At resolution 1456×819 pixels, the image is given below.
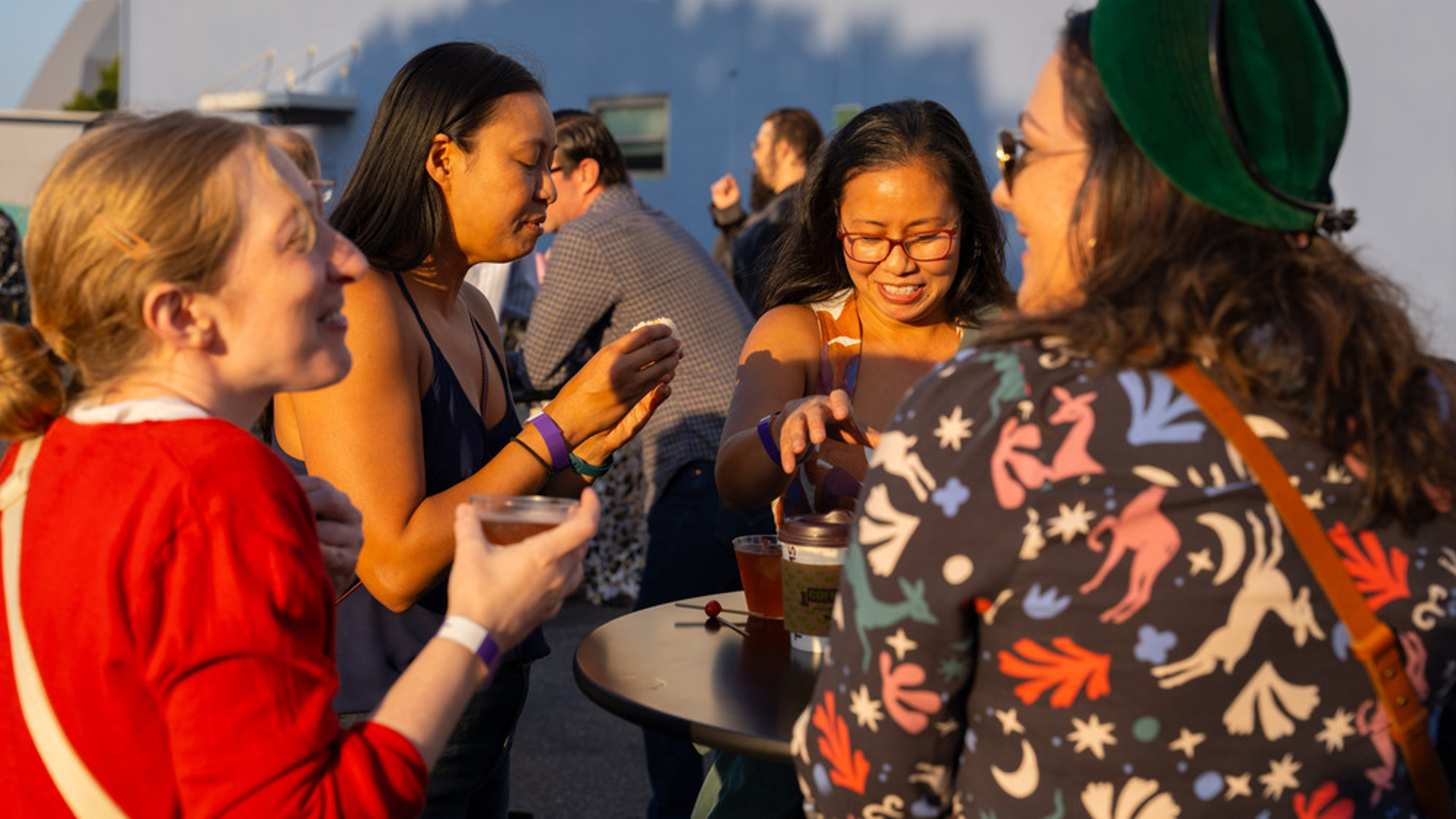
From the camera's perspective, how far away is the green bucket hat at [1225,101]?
118 centimetres

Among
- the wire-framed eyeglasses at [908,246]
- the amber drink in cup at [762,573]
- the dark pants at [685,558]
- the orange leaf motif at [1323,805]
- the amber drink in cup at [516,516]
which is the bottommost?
the dark pants at [685,558]

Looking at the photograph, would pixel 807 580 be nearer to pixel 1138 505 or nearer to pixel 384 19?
pixel 1138 505

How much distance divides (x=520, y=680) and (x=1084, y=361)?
1.37 metres

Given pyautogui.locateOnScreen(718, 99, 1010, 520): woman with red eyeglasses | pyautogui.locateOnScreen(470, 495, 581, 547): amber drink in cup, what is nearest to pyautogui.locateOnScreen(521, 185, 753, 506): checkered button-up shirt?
pyautogui.locateOnScreen(718, 99, 1010, 520): woman with red eyeglasses

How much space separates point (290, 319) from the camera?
131 cm

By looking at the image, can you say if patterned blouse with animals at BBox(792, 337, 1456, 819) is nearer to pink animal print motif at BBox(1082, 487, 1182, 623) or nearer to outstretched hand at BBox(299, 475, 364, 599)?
pink animal print motif at BBox(1082, 487, 1182, 623)

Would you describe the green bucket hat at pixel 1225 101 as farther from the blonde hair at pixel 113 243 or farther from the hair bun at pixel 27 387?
the hair bun at pixel 27 387

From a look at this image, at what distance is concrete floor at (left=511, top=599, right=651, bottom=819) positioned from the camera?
404cm

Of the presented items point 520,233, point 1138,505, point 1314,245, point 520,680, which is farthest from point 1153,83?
point 520,680

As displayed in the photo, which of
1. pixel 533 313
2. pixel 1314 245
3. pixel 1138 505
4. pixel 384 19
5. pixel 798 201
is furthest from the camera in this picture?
pixel 384 19

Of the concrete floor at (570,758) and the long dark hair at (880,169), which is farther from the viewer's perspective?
the concrete floor at (570,758)

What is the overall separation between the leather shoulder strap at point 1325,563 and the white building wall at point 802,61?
19.6ft

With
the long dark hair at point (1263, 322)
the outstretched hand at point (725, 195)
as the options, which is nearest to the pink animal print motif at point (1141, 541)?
the long dark hair at point (1263, 322)

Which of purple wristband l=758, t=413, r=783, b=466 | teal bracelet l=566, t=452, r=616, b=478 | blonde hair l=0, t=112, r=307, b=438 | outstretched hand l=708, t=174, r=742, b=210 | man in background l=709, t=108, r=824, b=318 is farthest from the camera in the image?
outstretched hand l=708, t=174, r=742, b=210
